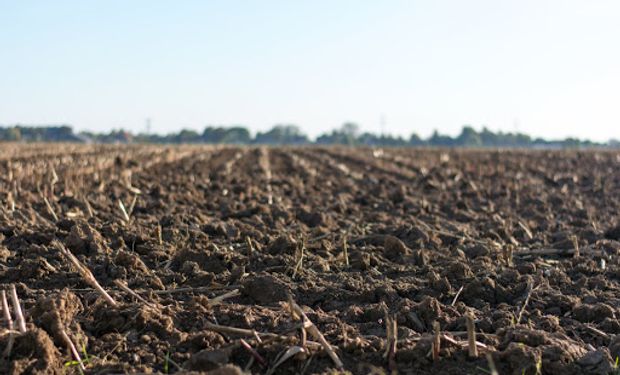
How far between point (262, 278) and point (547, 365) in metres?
1.84

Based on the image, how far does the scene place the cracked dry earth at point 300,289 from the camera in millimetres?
3242

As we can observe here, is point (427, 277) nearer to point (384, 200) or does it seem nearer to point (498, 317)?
point (498, 317)

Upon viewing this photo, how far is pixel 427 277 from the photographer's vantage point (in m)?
4.79

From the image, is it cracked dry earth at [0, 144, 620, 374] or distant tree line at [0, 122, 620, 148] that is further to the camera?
distant tree line at [0, 122, 620, 148]

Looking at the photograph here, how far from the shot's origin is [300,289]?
14.8 ft

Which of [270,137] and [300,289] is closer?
[300,289]

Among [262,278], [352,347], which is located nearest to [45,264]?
[262,278]

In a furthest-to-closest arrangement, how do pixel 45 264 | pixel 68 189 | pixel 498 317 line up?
1. pixel 68 189
2. pixel 45 264
3. pixel 498 317

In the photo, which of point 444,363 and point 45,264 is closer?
point 444,363

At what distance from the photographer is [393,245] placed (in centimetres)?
580

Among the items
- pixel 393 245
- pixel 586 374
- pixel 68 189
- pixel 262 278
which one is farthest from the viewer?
pixel 68 189

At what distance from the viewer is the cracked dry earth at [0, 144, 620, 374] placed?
324cm

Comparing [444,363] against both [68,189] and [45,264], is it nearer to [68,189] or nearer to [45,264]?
[45,264]

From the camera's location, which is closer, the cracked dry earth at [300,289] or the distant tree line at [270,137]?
the cracked dry earth at [300,289]
